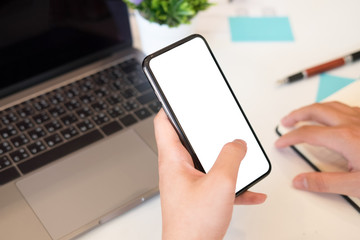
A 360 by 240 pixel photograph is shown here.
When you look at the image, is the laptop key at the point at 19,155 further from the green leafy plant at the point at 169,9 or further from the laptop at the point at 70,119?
the green leafy plant at the point at 169,9

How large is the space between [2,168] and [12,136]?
0.05 meters

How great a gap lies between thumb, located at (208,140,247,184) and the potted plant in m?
0.29

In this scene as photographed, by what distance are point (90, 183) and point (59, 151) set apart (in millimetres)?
75

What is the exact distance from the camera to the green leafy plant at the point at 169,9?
0.58m

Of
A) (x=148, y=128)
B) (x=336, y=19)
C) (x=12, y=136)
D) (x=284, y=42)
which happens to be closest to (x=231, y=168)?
(x=148, y=128)

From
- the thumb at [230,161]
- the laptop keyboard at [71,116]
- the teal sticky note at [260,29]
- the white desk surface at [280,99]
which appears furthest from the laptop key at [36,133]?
the teal sticky note at [260,29]

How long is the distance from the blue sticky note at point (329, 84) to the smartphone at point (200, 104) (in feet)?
0.78

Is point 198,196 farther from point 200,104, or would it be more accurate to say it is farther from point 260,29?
point 260,29

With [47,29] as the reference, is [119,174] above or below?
below

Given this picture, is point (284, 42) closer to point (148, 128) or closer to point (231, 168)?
point (148, 128)

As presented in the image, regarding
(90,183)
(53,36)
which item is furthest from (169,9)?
(90,183)

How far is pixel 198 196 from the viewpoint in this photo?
0.34 metres

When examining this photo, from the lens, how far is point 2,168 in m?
0.50

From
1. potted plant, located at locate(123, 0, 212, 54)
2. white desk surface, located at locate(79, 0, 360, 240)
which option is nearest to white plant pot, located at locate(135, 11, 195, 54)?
potted plant, located at locate(123, 0, 212, 54)
